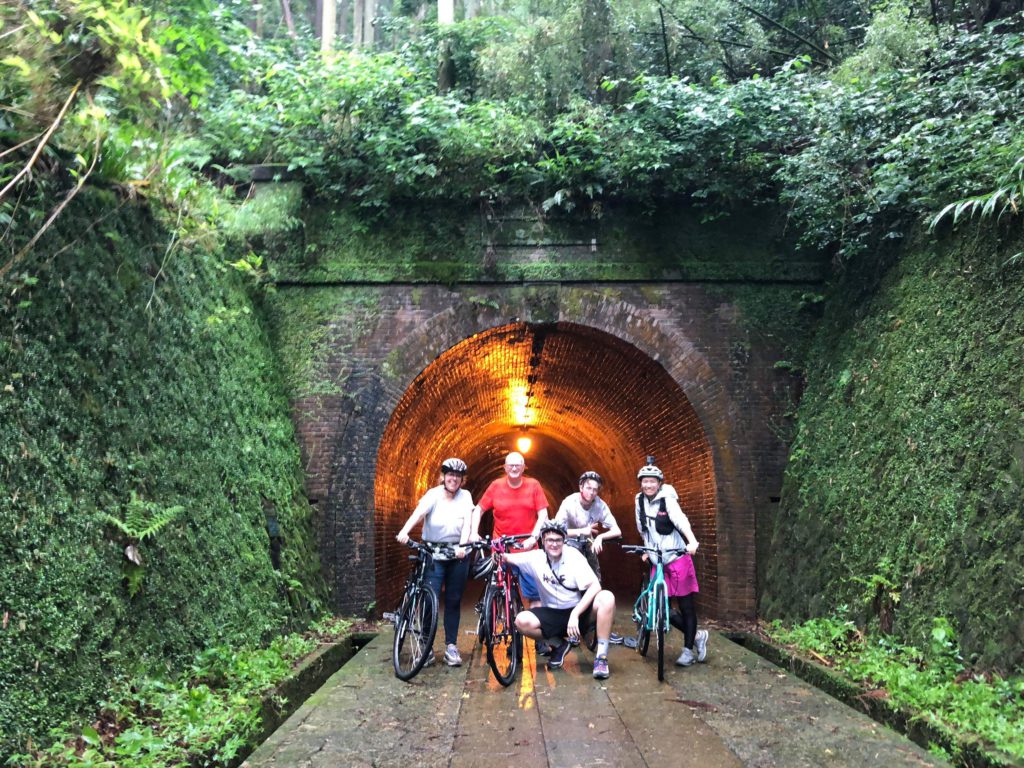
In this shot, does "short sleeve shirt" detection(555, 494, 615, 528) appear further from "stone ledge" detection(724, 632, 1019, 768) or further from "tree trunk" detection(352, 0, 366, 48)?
"tree trunk" detection(352, 0, 366, 48)

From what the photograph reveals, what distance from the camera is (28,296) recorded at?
4.74 m

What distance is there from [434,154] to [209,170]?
10.4 feet

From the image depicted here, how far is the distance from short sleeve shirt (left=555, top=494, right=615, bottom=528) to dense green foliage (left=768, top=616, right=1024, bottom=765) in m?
A: 2.12

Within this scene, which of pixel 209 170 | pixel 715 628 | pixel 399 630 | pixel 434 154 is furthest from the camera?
pixel 209 170

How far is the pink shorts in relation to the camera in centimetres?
682

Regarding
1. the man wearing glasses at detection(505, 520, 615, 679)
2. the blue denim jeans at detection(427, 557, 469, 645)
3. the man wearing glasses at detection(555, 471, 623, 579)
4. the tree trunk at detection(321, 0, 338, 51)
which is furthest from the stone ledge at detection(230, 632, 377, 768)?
the tree trunk at detection(321, 0, 338, 51)

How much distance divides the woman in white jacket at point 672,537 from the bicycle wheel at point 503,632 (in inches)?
51.7

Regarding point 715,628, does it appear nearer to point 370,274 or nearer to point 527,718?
point 527,718

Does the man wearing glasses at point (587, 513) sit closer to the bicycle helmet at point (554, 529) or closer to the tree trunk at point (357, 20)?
the bicycle helmet at point (554, 529)

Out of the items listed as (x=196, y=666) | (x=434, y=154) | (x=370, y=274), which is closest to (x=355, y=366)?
(x=370, y=274)

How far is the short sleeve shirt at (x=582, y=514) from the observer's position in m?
7.83

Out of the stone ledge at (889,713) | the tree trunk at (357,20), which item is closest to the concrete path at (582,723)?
the stone ledge at (889,713)

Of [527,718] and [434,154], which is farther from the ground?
[434,154]

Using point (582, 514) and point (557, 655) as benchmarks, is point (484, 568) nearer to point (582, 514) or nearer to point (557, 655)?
point (557, 655)
